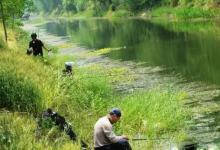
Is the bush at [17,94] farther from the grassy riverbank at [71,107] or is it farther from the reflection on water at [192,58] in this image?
the reflection on water at [192,58]

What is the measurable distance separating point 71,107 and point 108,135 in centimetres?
636

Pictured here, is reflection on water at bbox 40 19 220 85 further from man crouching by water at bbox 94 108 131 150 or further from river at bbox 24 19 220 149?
man crouching by water at bbox 94 108 131 150

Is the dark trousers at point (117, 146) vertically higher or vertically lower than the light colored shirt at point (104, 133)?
lower

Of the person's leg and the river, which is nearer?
the person's leg

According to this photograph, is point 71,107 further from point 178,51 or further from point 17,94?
point 178,51

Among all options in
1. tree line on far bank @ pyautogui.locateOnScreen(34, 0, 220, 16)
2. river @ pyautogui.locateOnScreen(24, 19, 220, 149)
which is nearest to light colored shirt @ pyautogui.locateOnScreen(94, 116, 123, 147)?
river @ pyautogui.locateOnScreen(24, 19, 220, 149)

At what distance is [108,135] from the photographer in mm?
15758

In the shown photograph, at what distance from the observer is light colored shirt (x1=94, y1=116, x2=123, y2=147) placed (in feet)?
51.3

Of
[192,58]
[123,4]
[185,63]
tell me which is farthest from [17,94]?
[123,4]

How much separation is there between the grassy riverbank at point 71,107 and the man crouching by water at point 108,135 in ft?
2.72

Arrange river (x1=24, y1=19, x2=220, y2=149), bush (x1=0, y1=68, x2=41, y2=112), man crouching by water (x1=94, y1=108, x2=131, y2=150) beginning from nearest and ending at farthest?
man crouching by water (x1=94, y1=108, x2=131, y2=150), bush (x1=0, y1=68, x2=41, y2=112), river (x1=24, y1=19, x2=220, y2=149)

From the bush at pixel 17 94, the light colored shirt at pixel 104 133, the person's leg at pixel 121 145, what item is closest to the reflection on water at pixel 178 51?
the bush at pixel 17 94

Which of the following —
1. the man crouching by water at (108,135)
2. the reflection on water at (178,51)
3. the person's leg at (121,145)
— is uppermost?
the man crouching by water at (108,135)

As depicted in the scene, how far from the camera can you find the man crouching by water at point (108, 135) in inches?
614
